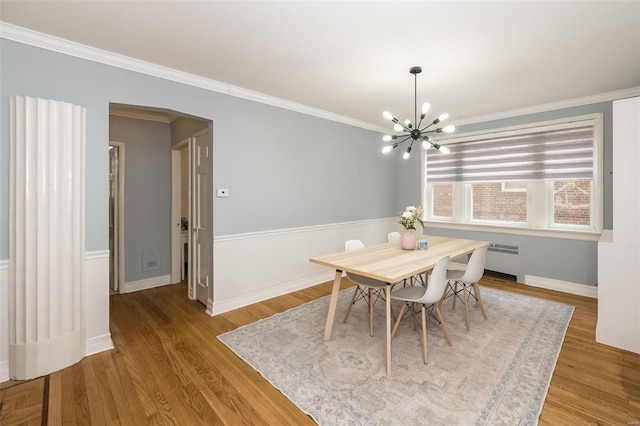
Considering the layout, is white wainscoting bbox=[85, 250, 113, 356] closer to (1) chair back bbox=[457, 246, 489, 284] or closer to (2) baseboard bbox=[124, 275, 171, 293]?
(2) baseboard bbox=[124, 275, 171, 293]

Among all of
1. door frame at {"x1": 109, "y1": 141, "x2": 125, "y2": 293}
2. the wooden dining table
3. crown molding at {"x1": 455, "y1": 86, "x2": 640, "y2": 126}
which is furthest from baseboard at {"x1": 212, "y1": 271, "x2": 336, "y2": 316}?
crown molding at {"x1": 455, "y1": 86, "x2": 640, "y2": 126}

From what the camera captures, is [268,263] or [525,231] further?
[525,231]

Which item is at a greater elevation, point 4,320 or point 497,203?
point 497,203

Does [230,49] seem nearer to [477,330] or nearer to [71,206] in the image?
[71,206]

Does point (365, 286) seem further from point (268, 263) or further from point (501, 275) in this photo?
point (501, 275)

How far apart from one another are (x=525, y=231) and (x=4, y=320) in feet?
19.2

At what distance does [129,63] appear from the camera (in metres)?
2.72

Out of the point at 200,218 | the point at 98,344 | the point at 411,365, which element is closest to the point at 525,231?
the point at 411,365

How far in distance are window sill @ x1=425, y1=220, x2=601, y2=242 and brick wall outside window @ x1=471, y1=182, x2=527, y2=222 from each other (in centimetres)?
18

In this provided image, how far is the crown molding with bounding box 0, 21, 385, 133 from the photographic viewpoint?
2.24 meters

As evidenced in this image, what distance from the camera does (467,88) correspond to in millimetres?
3471

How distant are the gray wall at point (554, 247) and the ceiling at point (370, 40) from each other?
20.4 inches

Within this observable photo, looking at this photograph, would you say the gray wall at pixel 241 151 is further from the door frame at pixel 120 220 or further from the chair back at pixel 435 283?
the chair back at pixel 435 283

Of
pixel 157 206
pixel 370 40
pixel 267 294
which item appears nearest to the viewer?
pixel 370 40
